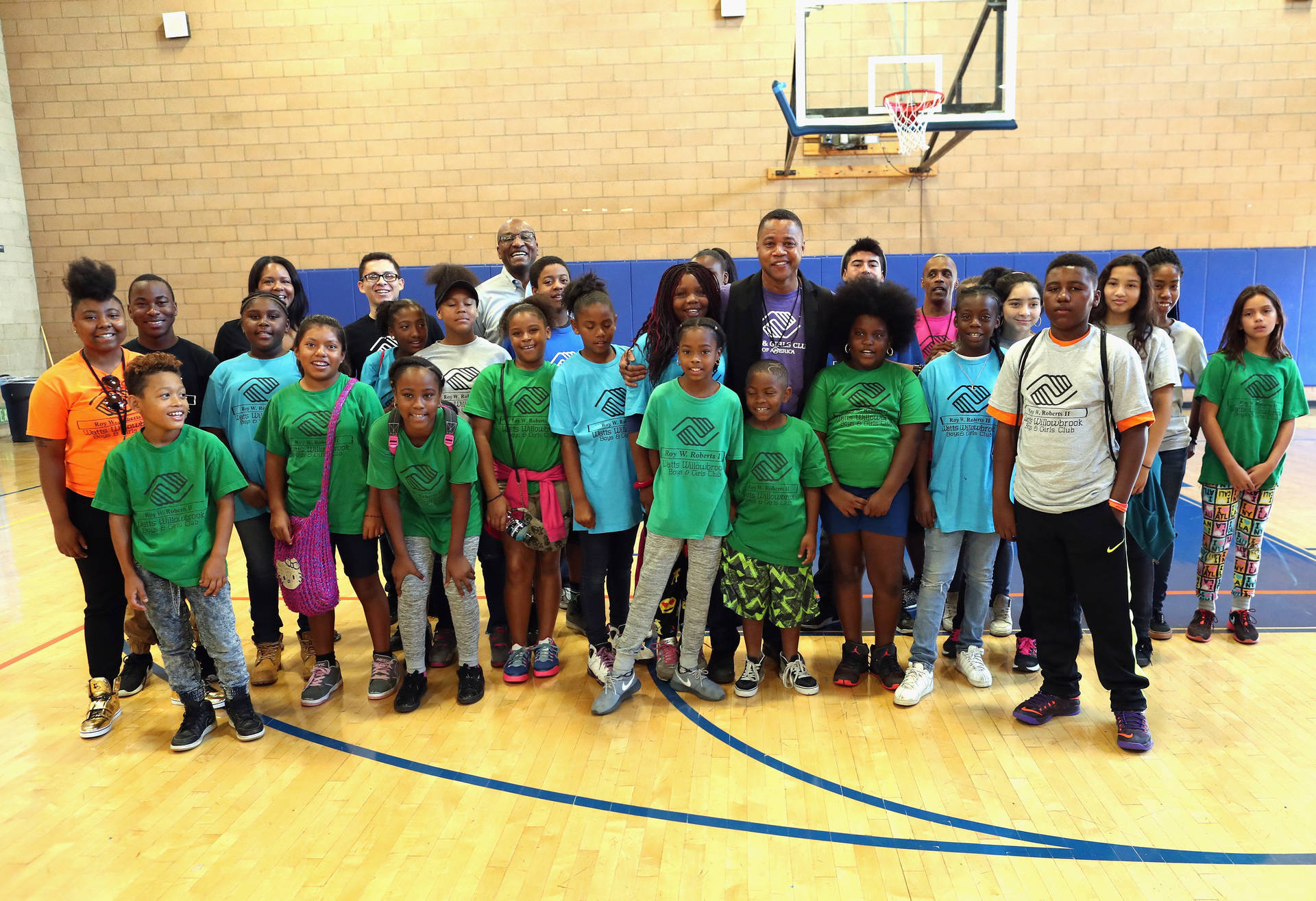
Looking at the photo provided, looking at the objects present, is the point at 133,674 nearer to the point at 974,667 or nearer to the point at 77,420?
the point at 77,420

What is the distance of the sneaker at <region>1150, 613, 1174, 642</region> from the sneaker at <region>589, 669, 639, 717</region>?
2.21 meters

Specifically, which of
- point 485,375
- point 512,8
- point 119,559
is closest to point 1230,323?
point 485,375

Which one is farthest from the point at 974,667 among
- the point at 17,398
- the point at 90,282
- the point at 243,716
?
the point at 17,398

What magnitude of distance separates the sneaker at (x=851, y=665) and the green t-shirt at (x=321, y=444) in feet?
6.11

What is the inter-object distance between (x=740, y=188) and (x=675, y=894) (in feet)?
26.0

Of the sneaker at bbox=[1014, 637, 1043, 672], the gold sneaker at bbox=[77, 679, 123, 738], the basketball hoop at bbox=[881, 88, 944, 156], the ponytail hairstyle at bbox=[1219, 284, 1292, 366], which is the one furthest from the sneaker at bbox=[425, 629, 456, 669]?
the basketball hoop at bbox=[881, 88, 944, 156]

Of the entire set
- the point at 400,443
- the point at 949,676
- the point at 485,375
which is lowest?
the point at 949,676

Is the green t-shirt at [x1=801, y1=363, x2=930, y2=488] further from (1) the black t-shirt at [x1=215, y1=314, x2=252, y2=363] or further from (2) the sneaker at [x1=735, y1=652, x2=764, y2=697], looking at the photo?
(1) the black t-shirt at [x1=215, y1=314, x2=252, y2=363]

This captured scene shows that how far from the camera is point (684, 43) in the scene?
8.64m

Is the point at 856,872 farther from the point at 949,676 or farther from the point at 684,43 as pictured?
the point at 684,43

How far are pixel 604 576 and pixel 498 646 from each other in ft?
2.10

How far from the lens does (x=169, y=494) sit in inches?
103

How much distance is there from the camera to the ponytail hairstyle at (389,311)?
10.9 feet

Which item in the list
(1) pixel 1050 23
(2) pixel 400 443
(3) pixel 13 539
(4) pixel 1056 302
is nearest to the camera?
(4) pixel 1056 302
